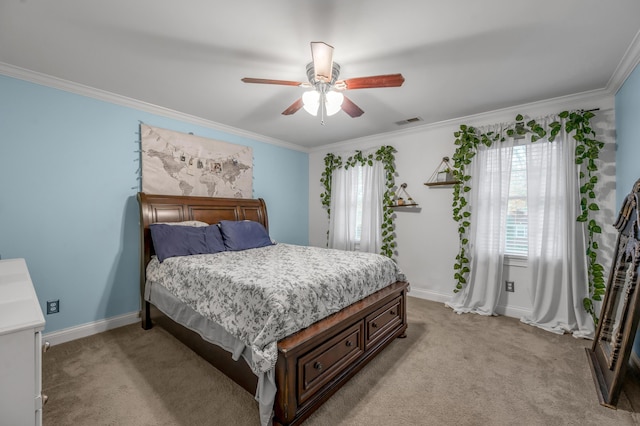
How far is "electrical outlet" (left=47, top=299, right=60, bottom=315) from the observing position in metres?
2.61

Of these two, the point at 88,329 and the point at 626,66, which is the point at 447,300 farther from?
the point at 88,329

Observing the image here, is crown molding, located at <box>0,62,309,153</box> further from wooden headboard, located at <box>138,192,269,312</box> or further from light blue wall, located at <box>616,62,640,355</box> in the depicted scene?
light blue wall, located at <box>616,62,640,355</box>

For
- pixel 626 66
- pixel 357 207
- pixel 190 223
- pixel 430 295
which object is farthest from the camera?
pixel 357 207

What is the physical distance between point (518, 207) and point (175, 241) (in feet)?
12.9

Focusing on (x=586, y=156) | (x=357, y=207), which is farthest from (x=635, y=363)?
(x=357, y=207)

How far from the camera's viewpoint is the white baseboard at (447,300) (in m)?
3.23

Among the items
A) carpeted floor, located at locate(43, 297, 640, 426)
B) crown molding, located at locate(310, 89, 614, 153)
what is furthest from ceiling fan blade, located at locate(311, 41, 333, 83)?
crown molding, located at locate(310, 89, 614, 153)

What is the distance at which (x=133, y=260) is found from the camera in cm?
313

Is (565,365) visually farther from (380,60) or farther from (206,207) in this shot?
(206,207)

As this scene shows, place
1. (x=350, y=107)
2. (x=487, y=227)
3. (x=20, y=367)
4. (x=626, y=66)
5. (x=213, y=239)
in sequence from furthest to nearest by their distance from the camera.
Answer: (x=487, y=227), (x=213, y=239), (x=350, y=107), (x=626, y=66), (x=20, y=367)

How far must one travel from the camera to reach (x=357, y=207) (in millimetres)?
4699

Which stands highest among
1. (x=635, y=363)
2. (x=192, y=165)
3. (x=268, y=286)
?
(x=192, y=165)

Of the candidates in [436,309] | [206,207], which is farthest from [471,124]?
[206,207]

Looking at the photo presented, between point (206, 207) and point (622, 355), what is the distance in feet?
13.4
